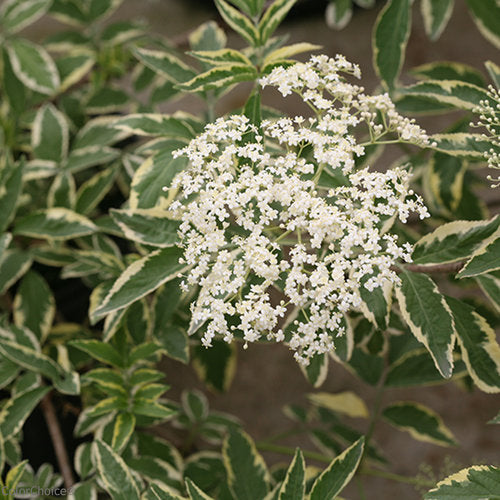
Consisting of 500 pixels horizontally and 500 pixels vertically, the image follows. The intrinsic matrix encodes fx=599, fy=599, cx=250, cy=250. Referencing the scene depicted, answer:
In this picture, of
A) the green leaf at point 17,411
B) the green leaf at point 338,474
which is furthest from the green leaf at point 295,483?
the green leaf at point 17,411

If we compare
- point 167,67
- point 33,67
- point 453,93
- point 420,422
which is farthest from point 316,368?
point 33,67

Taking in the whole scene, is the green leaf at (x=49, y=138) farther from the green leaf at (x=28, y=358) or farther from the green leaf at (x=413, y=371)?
the green leaf at (x=413, y=371)

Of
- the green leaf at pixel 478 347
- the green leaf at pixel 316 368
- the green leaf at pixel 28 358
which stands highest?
the green leaf at pixel 478 347

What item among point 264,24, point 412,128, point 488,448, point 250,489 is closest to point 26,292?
point 250,489

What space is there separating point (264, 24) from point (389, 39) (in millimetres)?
278

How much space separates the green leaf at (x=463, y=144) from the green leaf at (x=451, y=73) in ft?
1.37

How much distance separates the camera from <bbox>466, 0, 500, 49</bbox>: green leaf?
1.25 m

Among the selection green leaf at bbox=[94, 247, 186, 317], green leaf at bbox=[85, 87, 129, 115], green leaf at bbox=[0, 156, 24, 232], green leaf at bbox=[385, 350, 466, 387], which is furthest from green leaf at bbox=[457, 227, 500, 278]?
green leaf at bbox=[85, 87, 129, 115]

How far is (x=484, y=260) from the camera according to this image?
772 mm

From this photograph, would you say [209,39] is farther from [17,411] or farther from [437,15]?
[17,411]

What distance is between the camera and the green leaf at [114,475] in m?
0.92

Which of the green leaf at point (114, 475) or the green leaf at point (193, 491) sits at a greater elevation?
the green leaf at point (193, 491)

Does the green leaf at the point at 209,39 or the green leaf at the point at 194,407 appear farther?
the green leaf at the point at 194,407

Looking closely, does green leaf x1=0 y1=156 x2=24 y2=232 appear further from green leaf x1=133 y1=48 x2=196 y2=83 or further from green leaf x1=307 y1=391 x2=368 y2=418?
green leaf x1=307 y1=391 x2=368 y2=418
